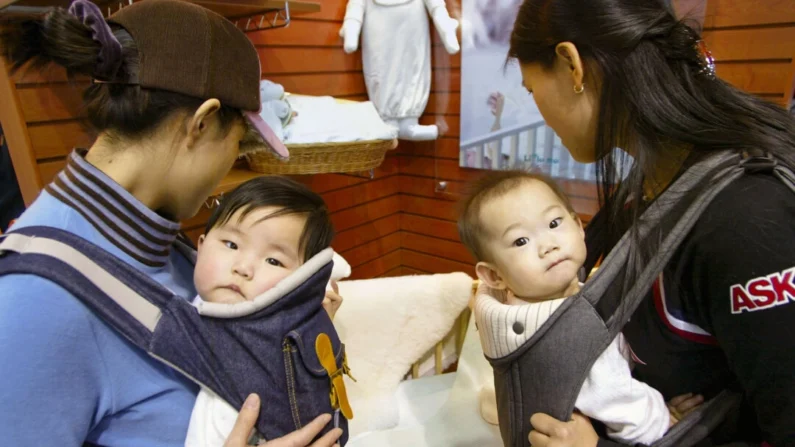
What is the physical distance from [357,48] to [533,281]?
→ 164cm

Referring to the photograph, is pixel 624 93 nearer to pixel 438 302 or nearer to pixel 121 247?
pixel 121 247

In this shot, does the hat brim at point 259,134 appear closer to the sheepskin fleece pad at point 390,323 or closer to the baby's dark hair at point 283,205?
the baby's dark hair at point 283,205

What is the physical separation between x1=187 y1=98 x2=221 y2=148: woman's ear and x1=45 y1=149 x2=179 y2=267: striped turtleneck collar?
0.13 m

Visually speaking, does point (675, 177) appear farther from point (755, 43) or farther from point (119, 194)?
point (755, 43)

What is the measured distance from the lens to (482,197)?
1.03 m

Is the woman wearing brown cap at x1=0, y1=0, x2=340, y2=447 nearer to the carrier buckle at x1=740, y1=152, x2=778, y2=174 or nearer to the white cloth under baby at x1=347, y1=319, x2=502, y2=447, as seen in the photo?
the white cloth under baby at x1=347, y1=319, x2=502, y2=447

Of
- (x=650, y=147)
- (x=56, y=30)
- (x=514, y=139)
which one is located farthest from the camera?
(x=514, y=139)

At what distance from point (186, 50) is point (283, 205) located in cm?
31

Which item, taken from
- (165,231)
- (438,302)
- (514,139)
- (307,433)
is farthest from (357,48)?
(307,433)

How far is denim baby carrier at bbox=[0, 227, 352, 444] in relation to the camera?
67 cm

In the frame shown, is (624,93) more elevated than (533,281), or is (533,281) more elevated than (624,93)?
(624,93)

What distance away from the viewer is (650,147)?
2.66 feet

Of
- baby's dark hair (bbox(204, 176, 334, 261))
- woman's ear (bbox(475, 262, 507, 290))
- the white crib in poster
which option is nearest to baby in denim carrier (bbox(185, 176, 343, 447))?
baby's dark hair (bbox(204, 176, 334, 261))

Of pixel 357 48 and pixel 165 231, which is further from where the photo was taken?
pixel 357 48
